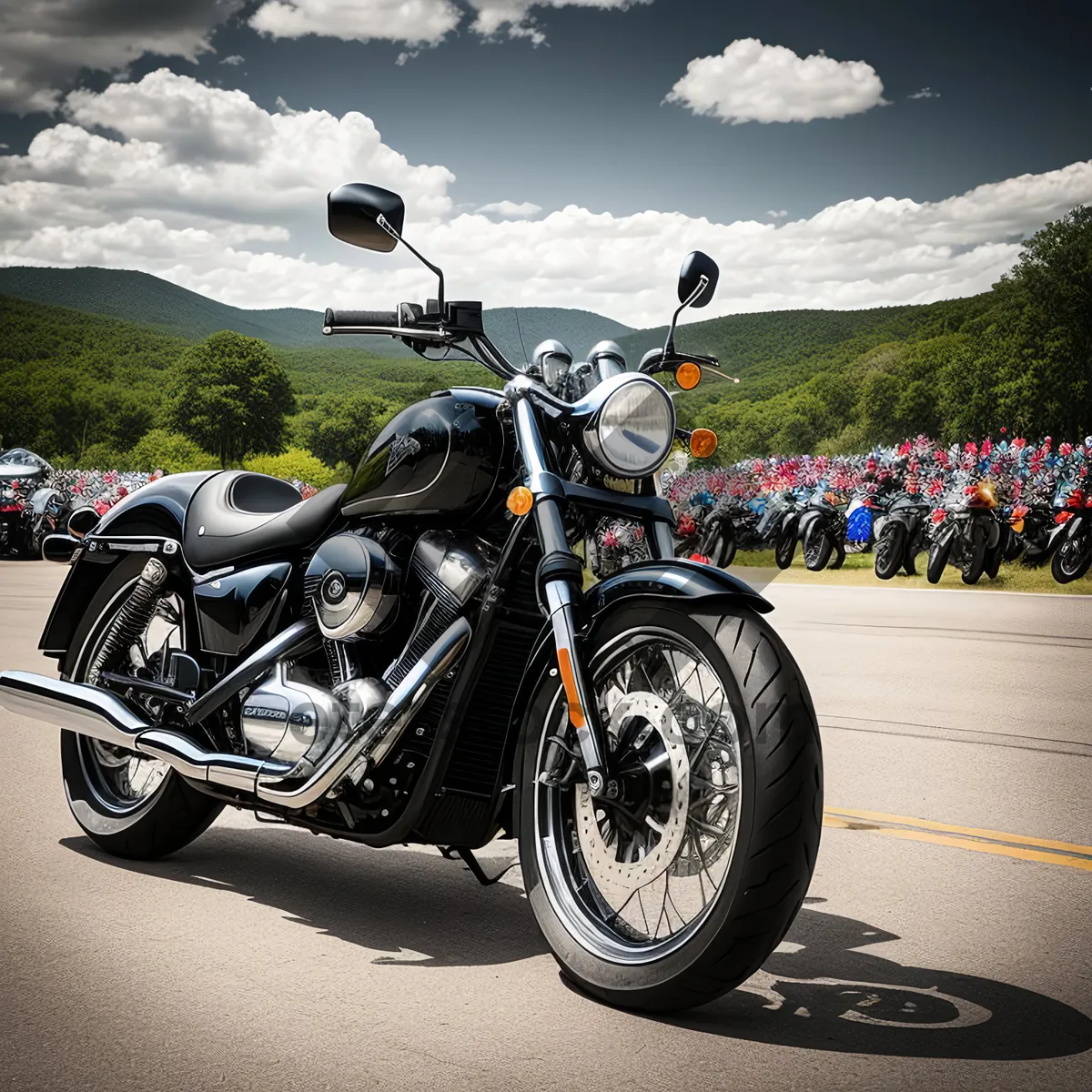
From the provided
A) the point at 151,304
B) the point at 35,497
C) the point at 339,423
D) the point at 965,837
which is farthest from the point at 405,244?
the point at 151,304

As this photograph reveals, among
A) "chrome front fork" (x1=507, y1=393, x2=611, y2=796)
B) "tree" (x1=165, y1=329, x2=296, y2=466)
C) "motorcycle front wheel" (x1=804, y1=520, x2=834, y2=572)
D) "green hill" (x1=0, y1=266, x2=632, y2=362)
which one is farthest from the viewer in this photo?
"green hill" (x1=0, y1=266, x2=632, y2=362)

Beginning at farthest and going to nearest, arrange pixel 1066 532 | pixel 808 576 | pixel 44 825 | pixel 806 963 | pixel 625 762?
pixel 808 576 < pixel 1066 532 < pixel 44 825 < pixel 806 963 < pixel 625 762

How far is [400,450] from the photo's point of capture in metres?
3.76

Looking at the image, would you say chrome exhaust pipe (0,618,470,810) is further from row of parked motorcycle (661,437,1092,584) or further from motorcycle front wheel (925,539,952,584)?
motorcycle front wheel (925,539,952,584)

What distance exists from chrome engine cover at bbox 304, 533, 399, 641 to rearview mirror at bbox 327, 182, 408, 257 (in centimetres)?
88

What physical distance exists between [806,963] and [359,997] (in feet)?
3.99

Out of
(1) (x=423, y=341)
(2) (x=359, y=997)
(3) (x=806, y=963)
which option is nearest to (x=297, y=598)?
(1) (x=423, y=341)

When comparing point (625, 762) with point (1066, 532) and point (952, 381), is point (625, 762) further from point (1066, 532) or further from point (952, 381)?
point (952, 381)

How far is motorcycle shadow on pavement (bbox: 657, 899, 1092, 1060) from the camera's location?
296cm

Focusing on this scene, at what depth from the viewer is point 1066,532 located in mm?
16562

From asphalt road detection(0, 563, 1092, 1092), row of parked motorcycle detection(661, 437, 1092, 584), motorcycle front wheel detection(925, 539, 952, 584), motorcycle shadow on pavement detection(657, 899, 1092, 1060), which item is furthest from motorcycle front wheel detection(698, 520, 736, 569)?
motorcycle shadow on pavement detection(657, 899, 1092, 1060)

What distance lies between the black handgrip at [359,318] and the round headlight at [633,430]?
0.82 metres

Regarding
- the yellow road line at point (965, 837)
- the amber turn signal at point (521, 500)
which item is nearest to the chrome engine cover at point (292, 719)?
the amber turn signal at point (521, 500)

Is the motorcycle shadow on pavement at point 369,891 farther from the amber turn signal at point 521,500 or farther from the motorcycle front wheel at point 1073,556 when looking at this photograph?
the motorcycle front wheel at point 1073,556
